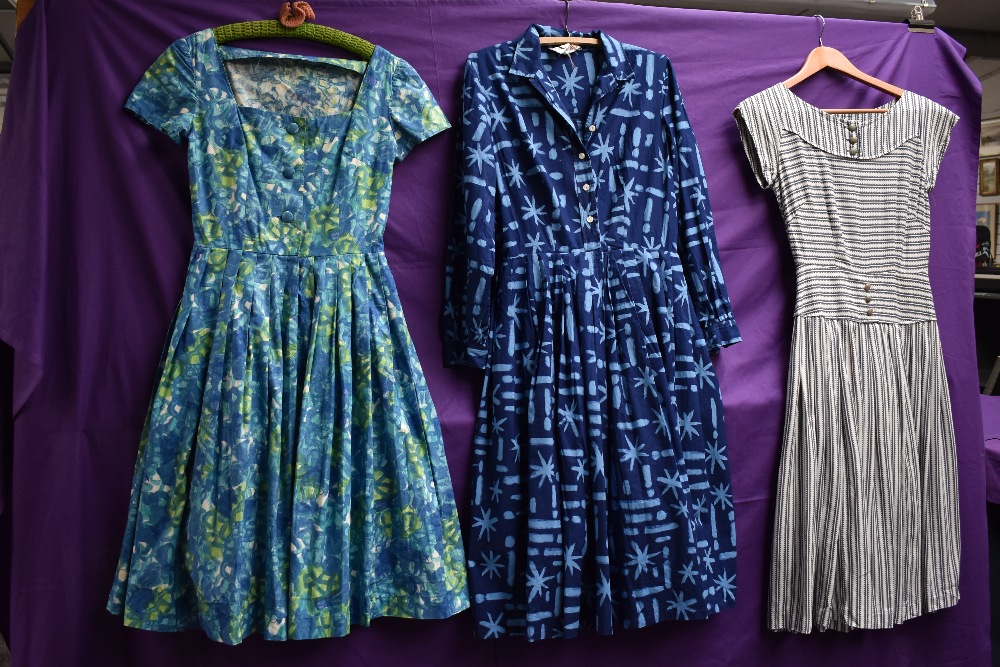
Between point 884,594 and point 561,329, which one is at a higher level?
point 561,329

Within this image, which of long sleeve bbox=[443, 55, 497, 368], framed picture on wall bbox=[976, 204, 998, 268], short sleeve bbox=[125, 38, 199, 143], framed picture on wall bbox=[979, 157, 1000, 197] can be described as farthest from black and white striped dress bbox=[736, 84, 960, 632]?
framed picture on wall bbox=[979, 157, 1000, 197]

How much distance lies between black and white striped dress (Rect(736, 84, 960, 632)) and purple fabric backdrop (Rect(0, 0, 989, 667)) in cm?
7

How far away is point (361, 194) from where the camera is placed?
1.49 metres

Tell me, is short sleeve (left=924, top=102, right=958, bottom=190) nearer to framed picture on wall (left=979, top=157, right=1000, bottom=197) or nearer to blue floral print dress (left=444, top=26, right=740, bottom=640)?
blue floral print dress (left=444, top=26, right=740, bottom=640)

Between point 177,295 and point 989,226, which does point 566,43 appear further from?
point 989,226

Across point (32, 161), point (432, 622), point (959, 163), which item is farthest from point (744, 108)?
point (32, 161)

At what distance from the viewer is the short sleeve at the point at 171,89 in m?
1.46

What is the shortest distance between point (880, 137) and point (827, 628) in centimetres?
120

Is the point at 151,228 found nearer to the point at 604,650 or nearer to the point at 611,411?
the point at 611,411

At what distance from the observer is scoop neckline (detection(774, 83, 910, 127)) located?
1.78m

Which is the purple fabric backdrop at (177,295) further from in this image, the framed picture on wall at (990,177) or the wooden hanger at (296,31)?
the framed picture on wall at (990,177)

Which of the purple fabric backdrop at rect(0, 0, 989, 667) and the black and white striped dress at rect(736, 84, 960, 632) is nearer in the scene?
the purple fabric backdrop at rect(0, 0, 989, 667)

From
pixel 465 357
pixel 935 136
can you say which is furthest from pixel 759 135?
pixel 465 357

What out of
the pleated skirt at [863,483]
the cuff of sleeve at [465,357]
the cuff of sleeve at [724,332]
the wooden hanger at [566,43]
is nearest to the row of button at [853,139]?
the pleated skirt at [863,483]
